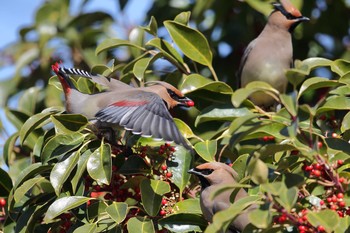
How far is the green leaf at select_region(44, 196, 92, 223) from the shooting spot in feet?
11.5

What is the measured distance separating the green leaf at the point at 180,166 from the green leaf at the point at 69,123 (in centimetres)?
44

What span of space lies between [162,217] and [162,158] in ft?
1.21

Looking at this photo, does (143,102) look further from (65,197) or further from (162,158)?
(65,197)

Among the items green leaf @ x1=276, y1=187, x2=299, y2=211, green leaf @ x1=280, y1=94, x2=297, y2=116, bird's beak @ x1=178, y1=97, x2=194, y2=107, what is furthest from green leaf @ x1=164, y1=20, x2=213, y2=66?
green leaf @ x1=276, y1=187, x2=299, y2=211

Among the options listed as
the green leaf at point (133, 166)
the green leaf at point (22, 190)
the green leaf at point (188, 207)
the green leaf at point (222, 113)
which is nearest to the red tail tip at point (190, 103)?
the green leaf at point (222, 113)

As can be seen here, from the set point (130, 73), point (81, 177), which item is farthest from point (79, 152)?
point (130, 73)

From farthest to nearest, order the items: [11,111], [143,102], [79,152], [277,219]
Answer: [11,111], [143,102], [79,152], [277,219]

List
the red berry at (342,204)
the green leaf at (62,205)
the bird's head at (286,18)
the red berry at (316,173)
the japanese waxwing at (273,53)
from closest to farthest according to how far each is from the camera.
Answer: the red berry at (342,204) < the red berry at (316,173) < the green leaf at (62,205) < the japanese waxwing at (273,53) < the bird's head at (286,18)

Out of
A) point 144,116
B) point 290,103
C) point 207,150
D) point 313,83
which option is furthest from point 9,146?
point 290,103

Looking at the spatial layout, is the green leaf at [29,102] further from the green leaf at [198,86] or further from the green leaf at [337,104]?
the green leaf at [337,104]

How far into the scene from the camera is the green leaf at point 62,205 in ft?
11.5

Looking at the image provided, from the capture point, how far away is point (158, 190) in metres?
3.53

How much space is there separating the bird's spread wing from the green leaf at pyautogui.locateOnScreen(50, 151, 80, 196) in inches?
Result: 11.8

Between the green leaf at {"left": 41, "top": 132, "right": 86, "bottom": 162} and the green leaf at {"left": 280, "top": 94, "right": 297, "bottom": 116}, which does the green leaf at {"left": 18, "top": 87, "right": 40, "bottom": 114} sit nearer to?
the green leaf at {"left": 41, "top": 132, "right": 86, "bottom": 162}
